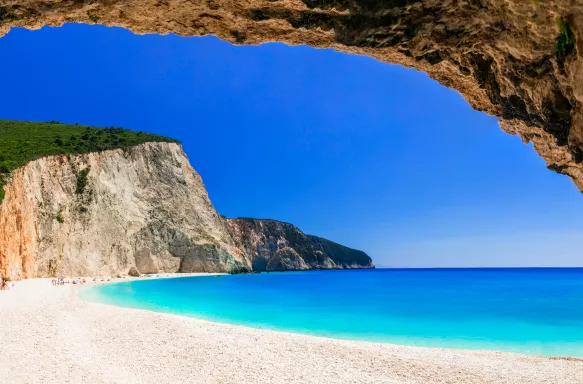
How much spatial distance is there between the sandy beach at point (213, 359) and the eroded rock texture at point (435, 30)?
677 cm

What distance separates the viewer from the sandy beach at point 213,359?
8422mm

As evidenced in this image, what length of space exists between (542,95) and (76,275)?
1791 inches

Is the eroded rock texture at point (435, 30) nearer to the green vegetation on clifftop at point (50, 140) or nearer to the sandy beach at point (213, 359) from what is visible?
the sandy beach at point (213, 359)

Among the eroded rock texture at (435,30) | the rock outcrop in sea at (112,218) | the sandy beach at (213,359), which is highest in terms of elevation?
the rock outcrop in sea at (112,218)

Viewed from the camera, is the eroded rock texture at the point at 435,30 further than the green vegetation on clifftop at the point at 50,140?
No

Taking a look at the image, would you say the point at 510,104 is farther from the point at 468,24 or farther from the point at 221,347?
the point at 221,347

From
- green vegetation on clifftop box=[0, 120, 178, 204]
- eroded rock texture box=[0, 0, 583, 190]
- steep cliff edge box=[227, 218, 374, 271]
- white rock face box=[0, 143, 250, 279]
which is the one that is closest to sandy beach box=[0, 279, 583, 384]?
eroded rock texture box=[0, 0, 583, 190]

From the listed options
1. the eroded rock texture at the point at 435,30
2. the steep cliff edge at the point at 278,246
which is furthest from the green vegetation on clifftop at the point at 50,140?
the steep cliff edge at the point at 278,246

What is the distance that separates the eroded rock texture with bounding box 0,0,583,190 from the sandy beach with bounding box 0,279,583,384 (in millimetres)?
6771

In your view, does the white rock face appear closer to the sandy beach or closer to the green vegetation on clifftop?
the green vegetation on clifftop

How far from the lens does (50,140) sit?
48188 mm

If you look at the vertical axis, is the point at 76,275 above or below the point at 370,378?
above

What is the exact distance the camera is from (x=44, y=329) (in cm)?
1166

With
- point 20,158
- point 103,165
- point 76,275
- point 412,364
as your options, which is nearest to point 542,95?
point 412,364
